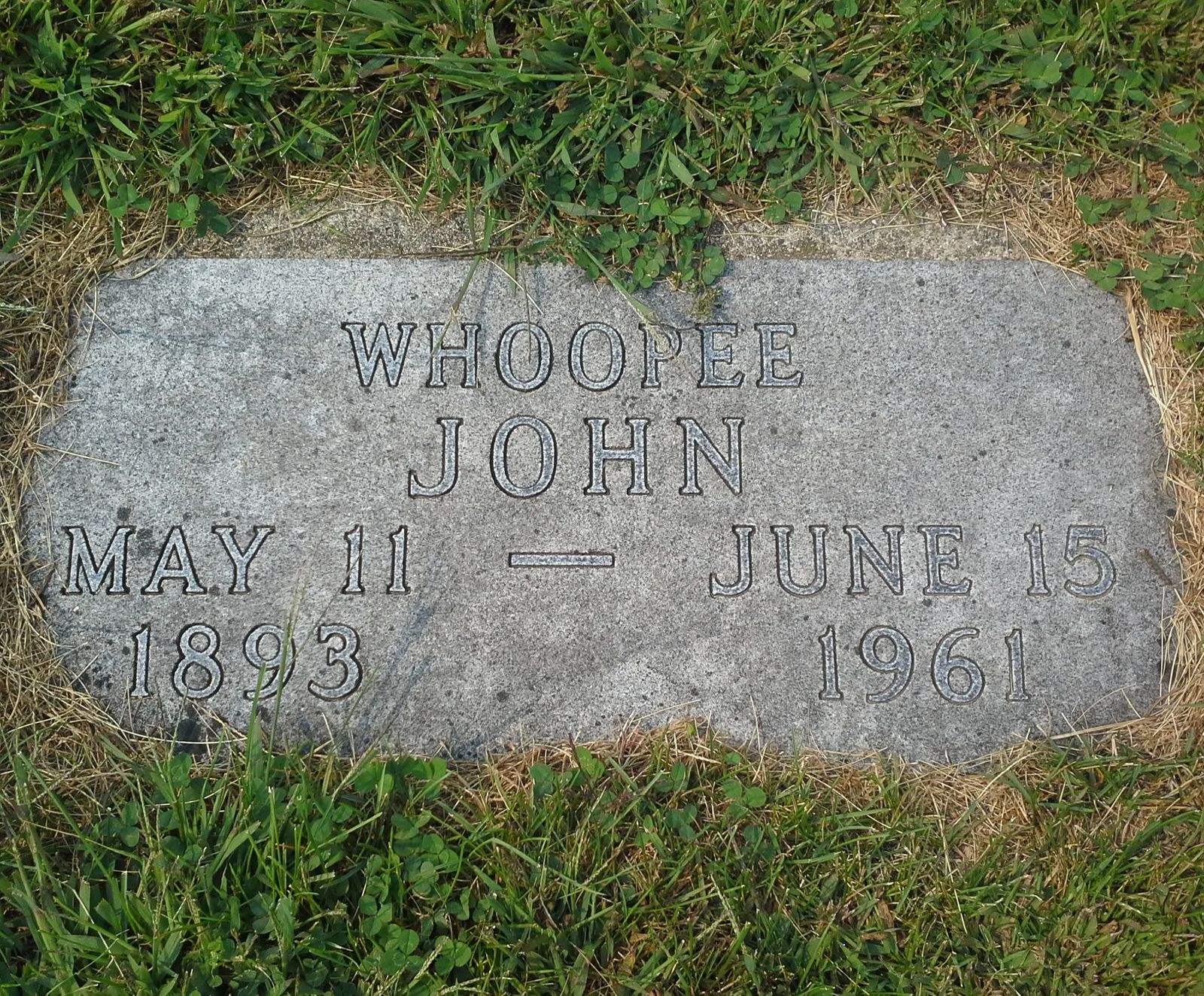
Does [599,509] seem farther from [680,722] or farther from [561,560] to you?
[680,722]

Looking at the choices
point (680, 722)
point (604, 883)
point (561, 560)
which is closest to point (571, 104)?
point (561, 560)

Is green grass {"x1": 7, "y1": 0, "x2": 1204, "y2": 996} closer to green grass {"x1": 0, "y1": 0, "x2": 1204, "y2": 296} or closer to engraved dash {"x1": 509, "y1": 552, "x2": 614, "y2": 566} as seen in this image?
green grass {"x1": 0, "y1": 0, "x2": 1204, "y2": 296}

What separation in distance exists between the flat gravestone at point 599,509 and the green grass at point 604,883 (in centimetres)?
15

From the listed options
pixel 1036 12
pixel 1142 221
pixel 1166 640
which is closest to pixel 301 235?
pixel 1036 12

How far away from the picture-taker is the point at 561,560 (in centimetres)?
218

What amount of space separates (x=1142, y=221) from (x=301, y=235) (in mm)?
2234

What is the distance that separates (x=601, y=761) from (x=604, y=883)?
0.27m

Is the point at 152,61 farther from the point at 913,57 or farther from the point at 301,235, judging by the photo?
the point at 913,57

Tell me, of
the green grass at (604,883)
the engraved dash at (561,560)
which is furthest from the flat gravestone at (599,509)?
the green grass at (604,883)

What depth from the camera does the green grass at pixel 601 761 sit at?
198 centimetres

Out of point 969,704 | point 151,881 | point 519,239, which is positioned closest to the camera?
point 151,881

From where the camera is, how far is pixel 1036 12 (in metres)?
2.39

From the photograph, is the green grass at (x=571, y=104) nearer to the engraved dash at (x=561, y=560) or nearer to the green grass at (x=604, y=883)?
the engraved dash at (x=561, y=560)

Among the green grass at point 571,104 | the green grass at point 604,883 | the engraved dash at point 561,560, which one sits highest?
the green grass at point 571,104
